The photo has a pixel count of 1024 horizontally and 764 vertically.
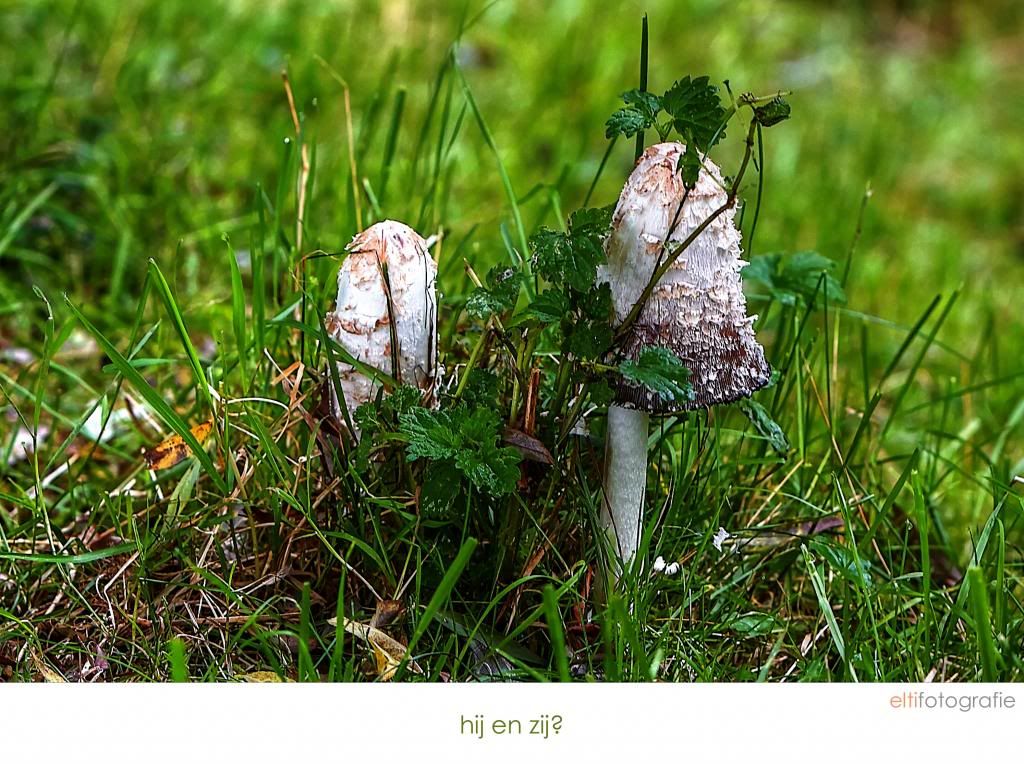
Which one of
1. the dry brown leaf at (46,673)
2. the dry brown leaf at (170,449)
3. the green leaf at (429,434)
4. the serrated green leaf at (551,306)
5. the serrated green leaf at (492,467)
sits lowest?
the dry brown leaf at (46,673)

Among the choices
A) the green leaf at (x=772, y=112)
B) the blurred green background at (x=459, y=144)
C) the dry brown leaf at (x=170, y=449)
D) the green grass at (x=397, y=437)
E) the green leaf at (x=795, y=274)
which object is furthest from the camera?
the blurred green background at (x=459, y=144)

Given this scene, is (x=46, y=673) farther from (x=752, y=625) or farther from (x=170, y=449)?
(x=752, y=625)

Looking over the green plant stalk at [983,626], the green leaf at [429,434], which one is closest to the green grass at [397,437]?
the green plant stalk at [983,626]

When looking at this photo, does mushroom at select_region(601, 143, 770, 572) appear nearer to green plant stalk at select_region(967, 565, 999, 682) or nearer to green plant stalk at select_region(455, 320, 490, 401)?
green plant stalk at select_region(455, 320, 490, 401)

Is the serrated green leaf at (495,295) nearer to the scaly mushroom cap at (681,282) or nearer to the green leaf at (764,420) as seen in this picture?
the scaly mushroom cap at (681,282)

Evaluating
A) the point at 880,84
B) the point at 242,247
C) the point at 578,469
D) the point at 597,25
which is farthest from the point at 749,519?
the point at 880,84
